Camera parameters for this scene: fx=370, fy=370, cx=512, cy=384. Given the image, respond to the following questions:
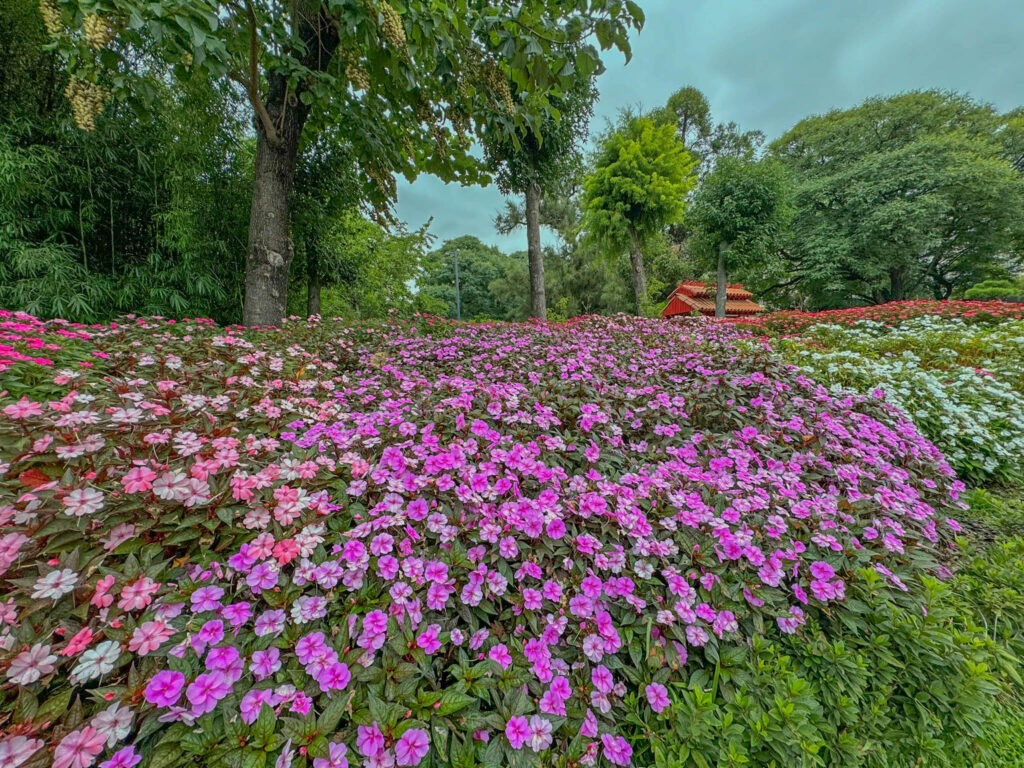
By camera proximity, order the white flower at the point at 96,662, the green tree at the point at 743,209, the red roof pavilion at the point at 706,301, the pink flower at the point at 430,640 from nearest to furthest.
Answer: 1. the white flower at the point at 96,662
2. the pink flower at the point at 430,640
3. the green tree at the point at 743,209
4. the red roof pavilion at the point at 706,301

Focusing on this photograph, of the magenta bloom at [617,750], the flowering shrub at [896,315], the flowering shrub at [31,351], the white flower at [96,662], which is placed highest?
the flowering shrub at [896,315]

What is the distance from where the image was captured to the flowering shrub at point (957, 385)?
2.21m

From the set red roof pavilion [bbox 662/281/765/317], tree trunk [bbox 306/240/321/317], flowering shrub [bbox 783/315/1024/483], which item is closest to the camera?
flowering shrub [bbox 783/315/1024/483]

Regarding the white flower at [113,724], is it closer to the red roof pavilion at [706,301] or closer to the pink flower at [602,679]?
the pink flower at [602,679]

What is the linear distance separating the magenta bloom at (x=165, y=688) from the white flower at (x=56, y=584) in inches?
11.4

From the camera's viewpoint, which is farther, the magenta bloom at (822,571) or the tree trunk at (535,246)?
the tree trunk at (535,246)

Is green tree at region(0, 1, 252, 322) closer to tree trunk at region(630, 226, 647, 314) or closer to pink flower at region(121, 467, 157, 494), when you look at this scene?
pink flower at region(121, 467, 157, 494)

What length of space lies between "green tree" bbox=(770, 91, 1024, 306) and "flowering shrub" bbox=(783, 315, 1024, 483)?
42.9 ft

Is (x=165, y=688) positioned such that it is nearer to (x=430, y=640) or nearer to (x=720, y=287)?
(x=430, y=640)

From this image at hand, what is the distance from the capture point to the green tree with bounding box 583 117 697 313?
329 inches

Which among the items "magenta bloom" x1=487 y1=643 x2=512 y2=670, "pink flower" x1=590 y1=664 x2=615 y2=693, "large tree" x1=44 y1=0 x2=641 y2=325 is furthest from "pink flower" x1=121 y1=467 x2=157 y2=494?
"large tree" x1=44 y1=0 x2=641 y2=325

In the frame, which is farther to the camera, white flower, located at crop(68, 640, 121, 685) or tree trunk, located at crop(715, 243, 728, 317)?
tree trunk, located at crop(715, 243, 728, 317)

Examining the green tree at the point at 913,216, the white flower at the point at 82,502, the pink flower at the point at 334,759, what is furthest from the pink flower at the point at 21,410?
the green tree at the point at 913,216

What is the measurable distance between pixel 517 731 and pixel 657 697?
354mm
